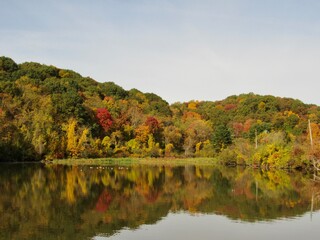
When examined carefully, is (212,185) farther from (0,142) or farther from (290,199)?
(0,142)

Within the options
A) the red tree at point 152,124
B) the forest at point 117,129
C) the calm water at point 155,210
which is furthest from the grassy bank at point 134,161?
the calm water at point 155,210

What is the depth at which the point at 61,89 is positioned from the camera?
223 feet

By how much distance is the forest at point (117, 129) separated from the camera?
163 feet

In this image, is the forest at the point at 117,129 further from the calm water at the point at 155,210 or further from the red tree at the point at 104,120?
the calm water at the point at 155,210

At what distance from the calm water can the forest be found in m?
14.4

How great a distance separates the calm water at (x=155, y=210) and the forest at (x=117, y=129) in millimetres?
14392

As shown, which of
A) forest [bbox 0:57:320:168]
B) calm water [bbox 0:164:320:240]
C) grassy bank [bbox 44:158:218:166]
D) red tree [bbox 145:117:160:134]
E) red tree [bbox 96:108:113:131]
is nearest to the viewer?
calm water [bbox 0:164:320:240]

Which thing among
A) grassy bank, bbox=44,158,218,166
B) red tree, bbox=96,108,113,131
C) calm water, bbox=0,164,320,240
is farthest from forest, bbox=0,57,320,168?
calm water, bbox=0,164,320,240

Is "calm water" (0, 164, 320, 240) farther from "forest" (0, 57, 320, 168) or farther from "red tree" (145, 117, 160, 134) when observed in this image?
"red tree" (145, 117, 160, 134)

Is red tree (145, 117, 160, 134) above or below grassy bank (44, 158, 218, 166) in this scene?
above

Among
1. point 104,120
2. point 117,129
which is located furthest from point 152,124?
point 104,120

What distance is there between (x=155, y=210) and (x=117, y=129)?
49.0 metres

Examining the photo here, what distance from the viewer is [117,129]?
66688 millimetres

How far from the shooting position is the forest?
163ft
